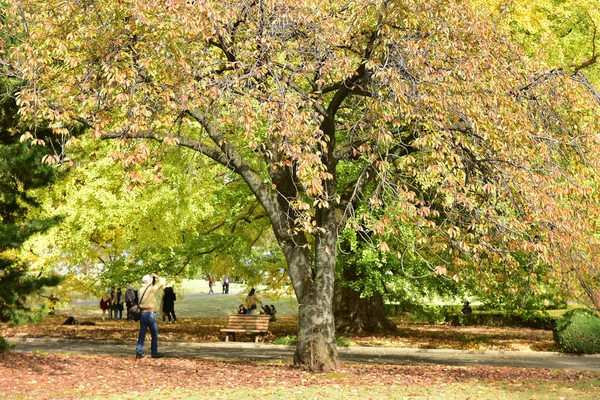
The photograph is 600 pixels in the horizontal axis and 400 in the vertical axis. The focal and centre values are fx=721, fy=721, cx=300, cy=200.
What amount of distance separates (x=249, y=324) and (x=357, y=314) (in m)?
4.57

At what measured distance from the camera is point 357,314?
25953 millimetres

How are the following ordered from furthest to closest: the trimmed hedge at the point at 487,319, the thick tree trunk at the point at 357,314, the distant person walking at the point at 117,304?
the distant person walking at the point at 117,304 → the trimmed hedge at the point at 487,319 → the thick tree trunk at the point at 357,314

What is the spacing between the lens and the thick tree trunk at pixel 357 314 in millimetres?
25656

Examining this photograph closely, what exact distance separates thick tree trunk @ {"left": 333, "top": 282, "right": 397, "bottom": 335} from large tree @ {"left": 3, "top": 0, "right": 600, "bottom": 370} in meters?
13.1

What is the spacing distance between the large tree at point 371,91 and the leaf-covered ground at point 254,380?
7.20ft

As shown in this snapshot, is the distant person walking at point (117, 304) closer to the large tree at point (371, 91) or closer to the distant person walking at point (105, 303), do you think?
the distant person walking at point (105, 303)

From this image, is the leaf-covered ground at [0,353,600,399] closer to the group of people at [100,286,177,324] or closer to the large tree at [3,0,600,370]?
the large tree at [3,0,600,370]

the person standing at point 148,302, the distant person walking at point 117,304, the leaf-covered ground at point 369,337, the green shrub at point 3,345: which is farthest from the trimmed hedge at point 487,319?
the green shrub at point 3,345

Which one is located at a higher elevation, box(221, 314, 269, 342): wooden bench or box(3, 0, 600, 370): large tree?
box(3, 0, 600, 370): large tree

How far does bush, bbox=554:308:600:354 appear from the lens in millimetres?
20703

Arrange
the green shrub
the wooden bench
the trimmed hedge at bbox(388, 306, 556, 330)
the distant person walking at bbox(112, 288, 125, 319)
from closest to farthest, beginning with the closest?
the green shrub → the wooden bench → the trimmed hedge at bbox(388, 306, 556, 330) → the distant person walking at bbox(112, 288, 125, 319)

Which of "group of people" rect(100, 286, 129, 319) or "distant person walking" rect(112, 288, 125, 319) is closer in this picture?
"group of people" rect(100, 286, 129, 319)

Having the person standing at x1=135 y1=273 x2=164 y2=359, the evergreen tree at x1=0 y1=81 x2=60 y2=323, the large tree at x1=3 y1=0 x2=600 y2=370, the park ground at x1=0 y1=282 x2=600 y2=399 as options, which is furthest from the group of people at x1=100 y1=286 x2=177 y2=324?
the large tree at x1=3 y1=0 x2=600 y2=370

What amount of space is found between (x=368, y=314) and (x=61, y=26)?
1690cm
